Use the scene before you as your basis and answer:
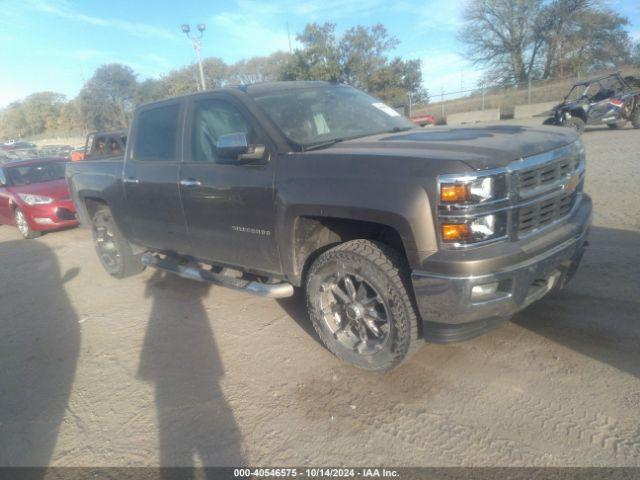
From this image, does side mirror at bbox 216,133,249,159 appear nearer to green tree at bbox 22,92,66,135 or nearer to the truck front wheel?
the truck front wheel

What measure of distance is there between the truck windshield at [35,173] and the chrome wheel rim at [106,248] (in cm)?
449

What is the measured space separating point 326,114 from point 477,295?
2.08 m

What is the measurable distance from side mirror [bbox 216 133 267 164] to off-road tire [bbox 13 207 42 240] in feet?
23.3

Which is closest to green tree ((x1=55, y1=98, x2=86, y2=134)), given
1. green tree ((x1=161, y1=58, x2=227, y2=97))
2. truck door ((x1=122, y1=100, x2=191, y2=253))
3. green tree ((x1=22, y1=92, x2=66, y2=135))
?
green tree ((x1=22, y1=92, x2=66, y2=135))

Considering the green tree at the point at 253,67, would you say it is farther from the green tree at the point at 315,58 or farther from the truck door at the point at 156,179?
the truck door at the point at 156,179

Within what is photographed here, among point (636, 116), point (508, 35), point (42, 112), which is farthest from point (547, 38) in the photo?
point (42, 112)

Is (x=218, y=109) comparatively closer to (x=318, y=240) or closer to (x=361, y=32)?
(x=318, y=240)

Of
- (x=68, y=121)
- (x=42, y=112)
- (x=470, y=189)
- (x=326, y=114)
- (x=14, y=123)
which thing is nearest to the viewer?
(x=470, y=189)

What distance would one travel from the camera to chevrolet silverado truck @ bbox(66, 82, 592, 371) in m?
2.46

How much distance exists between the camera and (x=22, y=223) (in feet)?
28.4

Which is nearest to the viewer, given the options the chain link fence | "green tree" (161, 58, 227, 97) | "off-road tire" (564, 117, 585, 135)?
"off-road tire" (564, 117, 585, 135)

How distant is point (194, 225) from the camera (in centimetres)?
396

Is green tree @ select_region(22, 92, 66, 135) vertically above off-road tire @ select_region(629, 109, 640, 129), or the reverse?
green tree @ select_region(22, 92, 66, 135)

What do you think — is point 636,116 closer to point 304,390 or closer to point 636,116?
point 636,116
